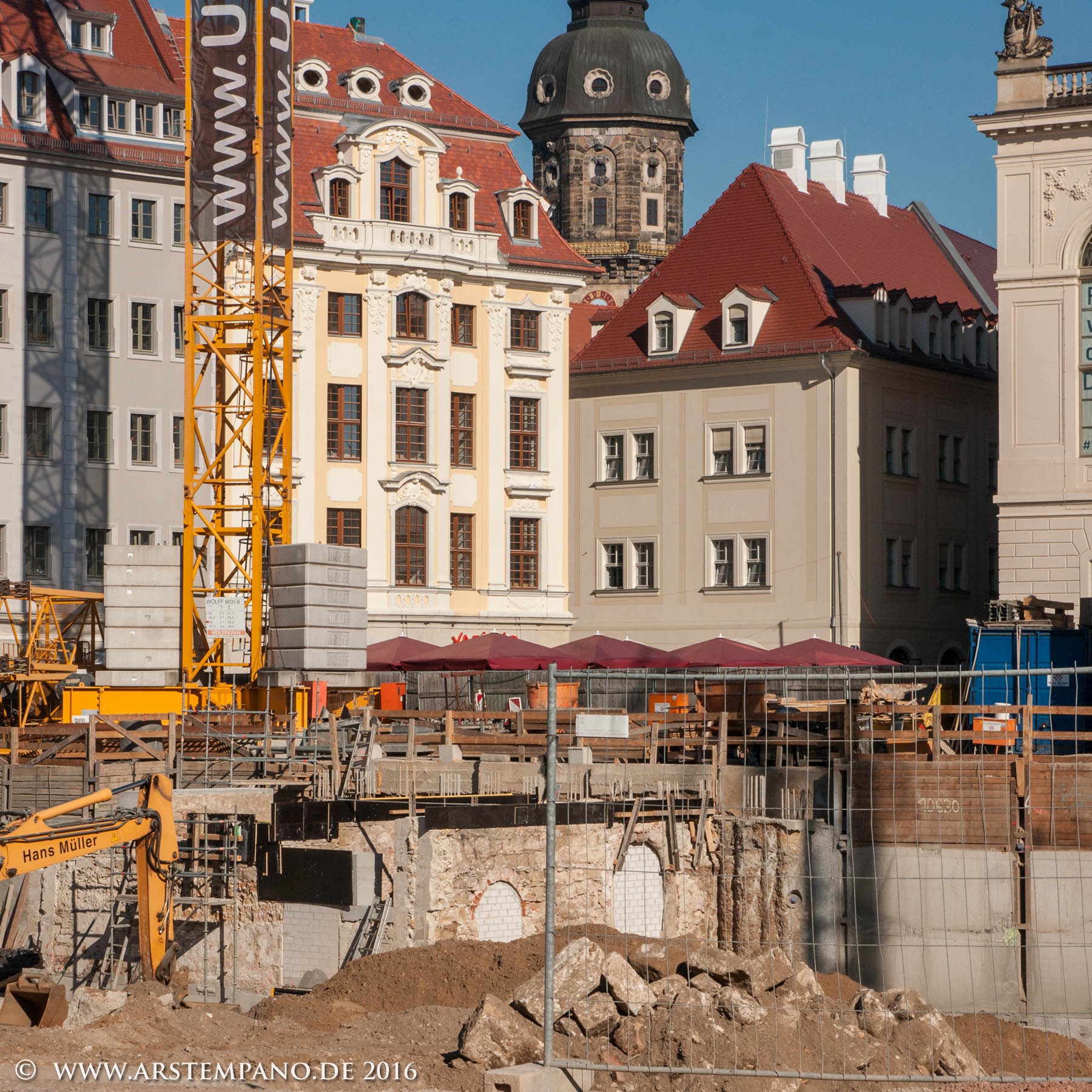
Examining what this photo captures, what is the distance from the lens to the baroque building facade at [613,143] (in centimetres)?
9194

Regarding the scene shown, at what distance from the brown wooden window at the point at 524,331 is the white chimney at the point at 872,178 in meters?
16.2

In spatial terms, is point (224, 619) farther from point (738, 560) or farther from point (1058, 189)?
point (738, 560)

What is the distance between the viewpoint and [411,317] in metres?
54.4

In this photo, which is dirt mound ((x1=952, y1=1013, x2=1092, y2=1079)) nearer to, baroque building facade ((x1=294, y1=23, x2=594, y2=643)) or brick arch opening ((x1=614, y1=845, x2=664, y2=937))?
brick arch opening ((x1=614, y1=845, x2=664, y2=937))

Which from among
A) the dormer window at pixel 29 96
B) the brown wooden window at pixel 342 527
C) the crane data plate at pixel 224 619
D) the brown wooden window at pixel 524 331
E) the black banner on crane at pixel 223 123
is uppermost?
the dormer window at pixel 29 96

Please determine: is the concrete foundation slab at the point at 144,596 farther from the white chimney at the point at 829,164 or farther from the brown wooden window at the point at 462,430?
the white chimney at the point at 829,164

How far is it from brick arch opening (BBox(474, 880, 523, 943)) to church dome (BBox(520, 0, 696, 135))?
7072 cm

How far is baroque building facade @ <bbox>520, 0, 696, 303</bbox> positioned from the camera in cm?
9194

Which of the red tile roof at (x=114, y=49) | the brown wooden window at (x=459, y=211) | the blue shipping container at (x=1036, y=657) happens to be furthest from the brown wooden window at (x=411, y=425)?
the blue shipping container at (x=1036, y=657)

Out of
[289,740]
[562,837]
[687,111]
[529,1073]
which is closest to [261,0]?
[289,740]

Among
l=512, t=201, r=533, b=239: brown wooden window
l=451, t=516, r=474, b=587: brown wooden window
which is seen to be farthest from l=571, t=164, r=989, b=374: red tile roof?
l=451, t=516, r=474, b=587: brown wooden window

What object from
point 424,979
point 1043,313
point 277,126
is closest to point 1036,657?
point 1043,313

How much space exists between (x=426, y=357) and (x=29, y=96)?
12.3m

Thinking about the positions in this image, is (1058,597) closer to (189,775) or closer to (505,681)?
(505,681)
